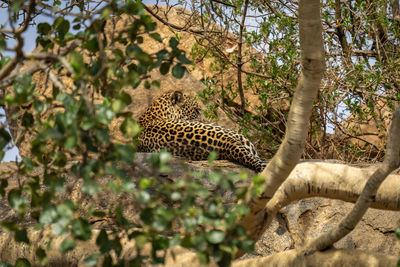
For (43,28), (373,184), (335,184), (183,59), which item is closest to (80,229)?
(183,59)

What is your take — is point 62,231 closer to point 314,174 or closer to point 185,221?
point 185,221

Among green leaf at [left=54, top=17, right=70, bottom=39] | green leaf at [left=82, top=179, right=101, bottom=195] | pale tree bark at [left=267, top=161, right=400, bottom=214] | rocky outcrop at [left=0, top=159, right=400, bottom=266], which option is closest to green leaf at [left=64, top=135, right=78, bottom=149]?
green leaf at [left=82, top=179, right=101, bottom=195]

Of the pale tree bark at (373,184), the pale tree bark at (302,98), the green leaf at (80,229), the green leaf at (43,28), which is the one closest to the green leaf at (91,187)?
the green leaf at (80,229)

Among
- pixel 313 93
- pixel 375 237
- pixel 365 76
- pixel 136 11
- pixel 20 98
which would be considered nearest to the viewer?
pixel 20 98

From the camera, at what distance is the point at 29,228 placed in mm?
5012

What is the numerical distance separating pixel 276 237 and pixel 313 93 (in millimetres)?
3337

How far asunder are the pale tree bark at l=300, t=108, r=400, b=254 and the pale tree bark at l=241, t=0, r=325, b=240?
44cm

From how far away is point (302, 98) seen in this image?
118 inches

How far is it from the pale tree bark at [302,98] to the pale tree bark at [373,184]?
436mm

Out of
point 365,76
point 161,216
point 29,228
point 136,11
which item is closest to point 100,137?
point 161,216

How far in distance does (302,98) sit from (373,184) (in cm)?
63

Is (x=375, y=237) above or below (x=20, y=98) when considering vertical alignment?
below

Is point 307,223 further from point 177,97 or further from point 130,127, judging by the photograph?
point 130,127

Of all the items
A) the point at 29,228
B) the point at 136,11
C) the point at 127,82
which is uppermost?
the point at 136,11
